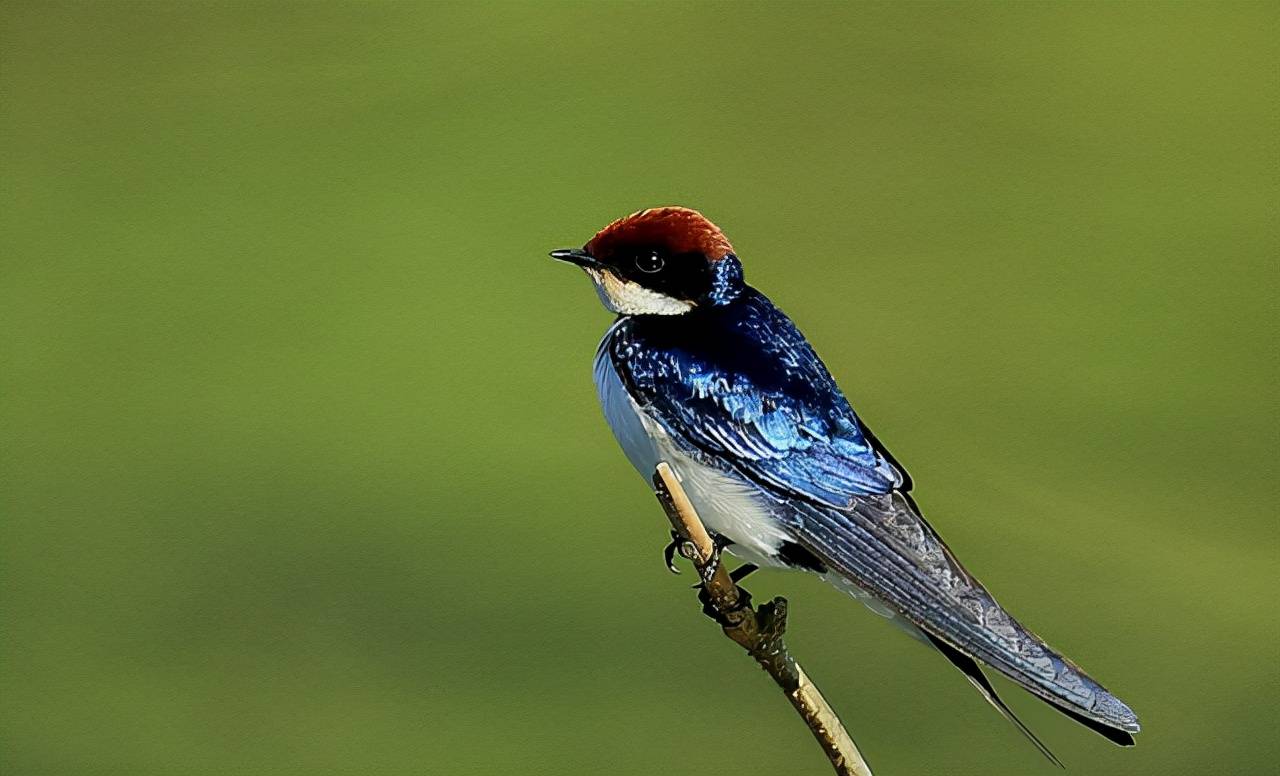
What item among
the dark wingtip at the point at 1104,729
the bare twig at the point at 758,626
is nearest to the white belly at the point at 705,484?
the bare twig at the point at 758,626

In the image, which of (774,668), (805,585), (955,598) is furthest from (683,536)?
(805,585)

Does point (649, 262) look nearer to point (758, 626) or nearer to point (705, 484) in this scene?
point (705, 484)

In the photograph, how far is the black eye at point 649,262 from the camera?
118 centimetres

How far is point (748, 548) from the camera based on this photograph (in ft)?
3.84

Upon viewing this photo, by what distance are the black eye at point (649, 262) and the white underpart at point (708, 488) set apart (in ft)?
0.26

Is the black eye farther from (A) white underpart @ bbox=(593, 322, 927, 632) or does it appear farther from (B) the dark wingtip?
(B) the dark wingtip

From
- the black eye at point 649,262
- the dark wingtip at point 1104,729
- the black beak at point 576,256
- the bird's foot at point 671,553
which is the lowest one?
the dark wingtip at point 1104,729

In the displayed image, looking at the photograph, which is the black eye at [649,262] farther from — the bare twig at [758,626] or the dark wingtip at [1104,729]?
the dark wingtip at [1104,729]

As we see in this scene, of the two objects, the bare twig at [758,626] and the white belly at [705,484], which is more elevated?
the white belly at [705,484]

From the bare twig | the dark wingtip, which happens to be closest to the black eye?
the bare twig

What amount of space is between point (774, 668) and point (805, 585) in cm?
187

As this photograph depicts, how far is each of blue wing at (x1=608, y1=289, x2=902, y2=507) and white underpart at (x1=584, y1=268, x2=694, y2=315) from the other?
0.01m

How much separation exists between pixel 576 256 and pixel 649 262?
0.23ft

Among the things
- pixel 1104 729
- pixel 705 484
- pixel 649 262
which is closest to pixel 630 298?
pixel 649 262
